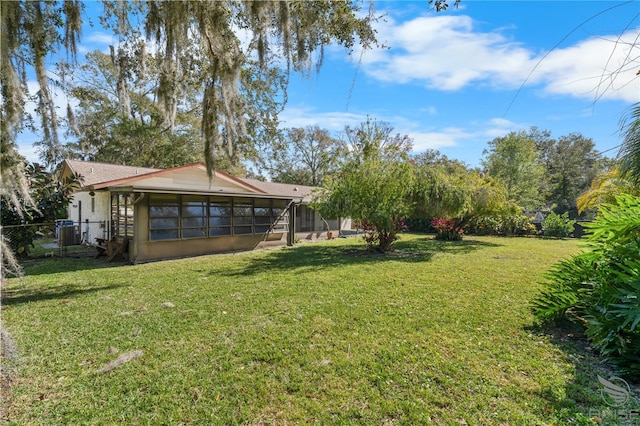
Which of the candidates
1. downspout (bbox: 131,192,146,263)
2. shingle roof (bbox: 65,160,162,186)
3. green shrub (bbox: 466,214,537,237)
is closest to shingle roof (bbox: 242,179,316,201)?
shingle roof (bbox: 65,160,162,186)

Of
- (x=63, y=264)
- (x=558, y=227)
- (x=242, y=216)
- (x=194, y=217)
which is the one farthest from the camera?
(x=558, y=227)

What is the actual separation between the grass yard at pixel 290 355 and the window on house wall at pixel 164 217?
316 cm

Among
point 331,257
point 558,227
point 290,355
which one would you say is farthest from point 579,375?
point 558,227

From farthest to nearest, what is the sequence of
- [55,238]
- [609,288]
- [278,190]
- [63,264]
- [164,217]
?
[278,190], [55,238], [164,217], [63,264], [609,288]

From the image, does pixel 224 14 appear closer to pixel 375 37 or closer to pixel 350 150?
pixel 375 37

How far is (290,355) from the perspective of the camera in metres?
3.55

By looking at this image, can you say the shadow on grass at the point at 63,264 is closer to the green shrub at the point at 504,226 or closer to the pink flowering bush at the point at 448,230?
the pink flowering bush at the point at 448,230

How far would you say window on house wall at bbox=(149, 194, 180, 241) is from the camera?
9836mm

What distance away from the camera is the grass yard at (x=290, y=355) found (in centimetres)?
263

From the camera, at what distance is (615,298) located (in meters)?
3.32

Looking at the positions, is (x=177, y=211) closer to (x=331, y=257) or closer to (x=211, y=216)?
(x=211, y=216)

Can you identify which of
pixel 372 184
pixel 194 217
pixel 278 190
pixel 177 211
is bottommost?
pixel 194 217

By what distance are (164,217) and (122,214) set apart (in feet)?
6.15

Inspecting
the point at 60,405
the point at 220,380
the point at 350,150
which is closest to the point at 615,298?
the point at 220,380
